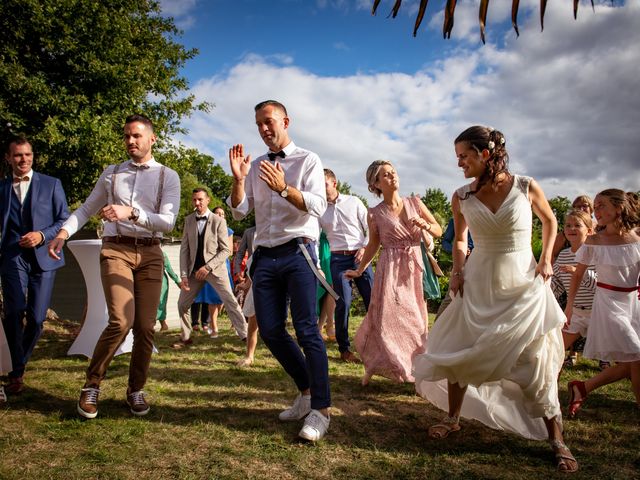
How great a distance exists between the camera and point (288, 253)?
11.8ft

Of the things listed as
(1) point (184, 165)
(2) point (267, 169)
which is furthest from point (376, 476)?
(1) point (184, 165)

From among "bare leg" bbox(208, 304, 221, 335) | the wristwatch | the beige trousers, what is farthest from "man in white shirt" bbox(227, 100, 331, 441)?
"bare leg" bbox(208, 304, 221, 335)

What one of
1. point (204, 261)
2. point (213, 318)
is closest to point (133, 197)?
point (204, 261)

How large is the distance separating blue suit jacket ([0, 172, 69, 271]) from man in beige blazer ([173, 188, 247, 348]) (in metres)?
2.35

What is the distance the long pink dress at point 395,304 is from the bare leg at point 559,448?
1720 millimetres

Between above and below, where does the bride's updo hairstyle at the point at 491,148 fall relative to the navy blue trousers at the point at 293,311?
above

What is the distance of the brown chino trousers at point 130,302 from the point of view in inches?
146

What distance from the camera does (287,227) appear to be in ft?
11.8

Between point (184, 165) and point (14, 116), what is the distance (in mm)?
4329

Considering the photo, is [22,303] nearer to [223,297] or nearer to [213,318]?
[223,297]

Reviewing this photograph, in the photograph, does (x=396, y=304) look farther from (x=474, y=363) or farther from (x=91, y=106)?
(x=91, y=106)

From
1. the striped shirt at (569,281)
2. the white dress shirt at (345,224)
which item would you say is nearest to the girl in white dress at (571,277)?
the striped shirt at (569,281)

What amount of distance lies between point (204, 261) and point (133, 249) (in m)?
3.35

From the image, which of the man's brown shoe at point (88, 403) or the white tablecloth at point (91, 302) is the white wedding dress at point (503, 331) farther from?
the white tablecloth at point (91, 302)
